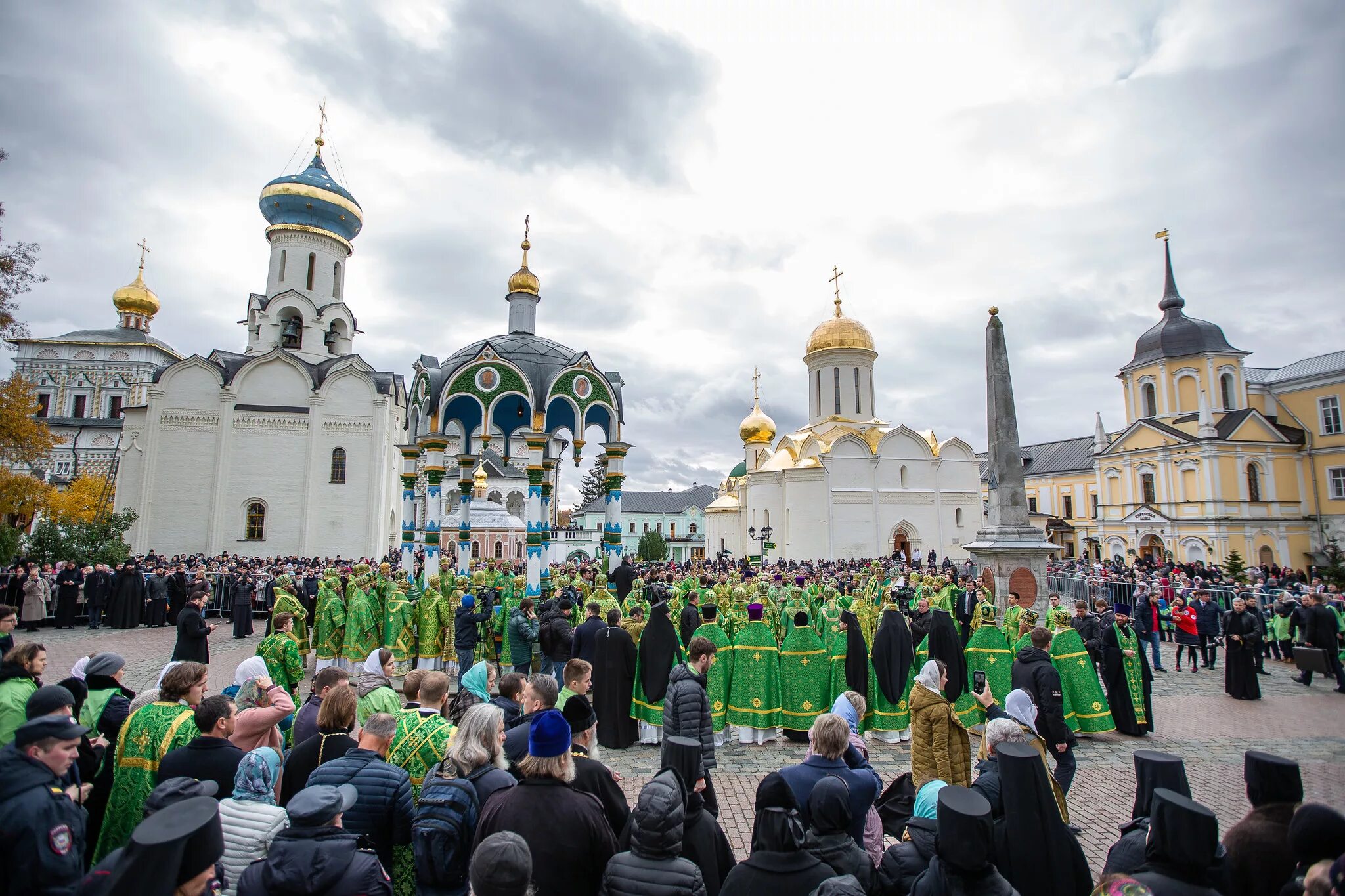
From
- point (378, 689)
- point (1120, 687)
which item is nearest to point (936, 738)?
point (378, 689)

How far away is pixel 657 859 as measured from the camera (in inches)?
98.0

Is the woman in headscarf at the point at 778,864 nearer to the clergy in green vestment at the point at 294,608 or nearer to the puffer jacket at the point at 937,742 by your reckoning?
the puffer jacket at the point at 937,742

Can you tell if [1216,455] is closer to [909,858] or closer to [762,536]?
[762,536]

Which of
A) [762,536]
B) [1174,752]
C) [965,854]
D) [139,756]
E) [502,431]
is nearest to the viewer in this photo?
[965,854]

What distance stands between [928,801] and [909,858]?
42 cm

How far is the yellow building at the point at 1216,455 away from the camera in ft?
106

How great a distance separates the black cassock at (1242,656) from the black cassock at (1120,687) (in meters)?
3.08

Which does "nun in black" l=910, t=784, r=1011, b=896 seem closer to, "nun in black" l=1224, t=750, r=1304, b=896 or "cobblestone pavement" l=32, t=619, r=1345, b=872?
"nun in black" l=1224, t=750, r=1304, b=896

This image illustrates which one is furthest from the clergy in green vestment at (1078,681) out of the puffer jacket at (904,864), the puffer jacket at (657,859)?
the puffer jacket at (657,859)

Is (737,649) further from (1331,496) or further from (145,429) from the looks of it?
(1331,496)

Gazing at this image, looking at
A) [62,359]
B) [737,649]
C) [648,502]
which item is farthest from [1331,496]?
[62,359]

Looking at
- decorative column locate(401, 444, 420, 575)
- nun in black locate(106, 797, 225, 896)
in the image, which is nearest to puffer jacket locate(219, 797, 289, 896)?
nun in black locate(106, 797, 225, 896)

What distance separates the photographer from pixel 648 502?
272ft

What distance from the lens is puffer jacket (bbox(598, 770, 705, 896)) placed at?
243cm
